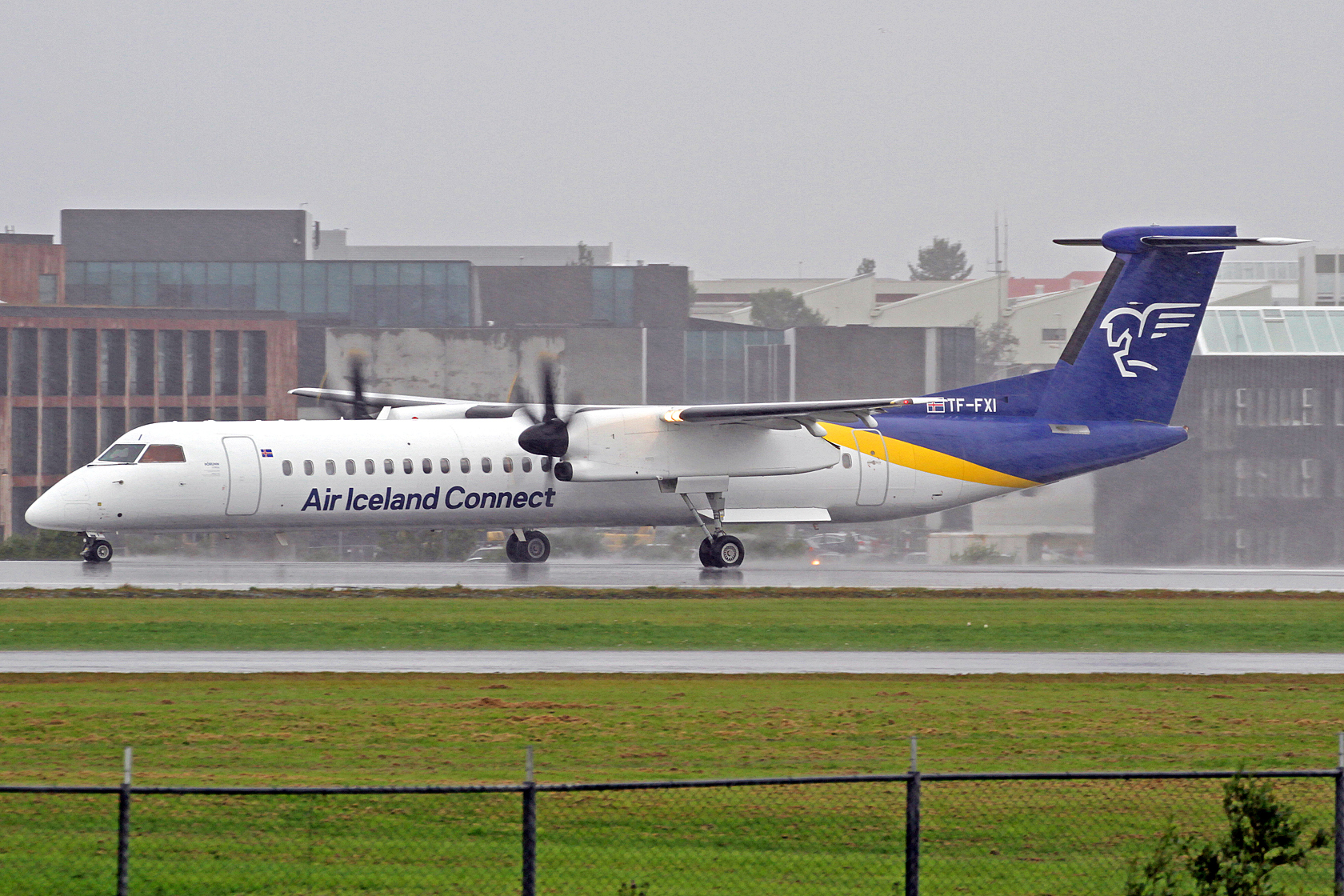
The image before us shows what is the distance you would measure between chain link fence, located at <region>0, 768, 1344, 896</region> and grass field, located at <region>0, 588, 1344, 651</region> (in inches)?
339

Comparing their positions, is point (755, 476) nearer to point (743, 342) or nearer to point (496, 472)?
point (496, 472)

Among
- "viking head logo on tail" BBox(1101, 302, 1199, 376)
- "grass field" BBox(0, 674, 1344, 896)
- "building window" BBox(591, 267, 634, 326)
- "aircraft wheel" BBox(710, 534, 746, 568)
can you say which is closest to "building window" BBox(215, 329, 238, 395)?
"building window" BBox(591, 267, 634, 326)

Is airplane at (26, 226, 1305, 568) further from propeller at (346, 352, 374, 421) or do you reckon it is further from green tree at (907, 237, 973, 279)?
green tree at (907, 237, 973, 279)

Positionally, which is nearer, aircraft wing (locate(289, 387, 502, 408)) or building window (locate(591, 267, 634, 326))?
aircraft wing (locate(289, 387, 502, 408))

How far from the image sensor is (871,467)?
110ft

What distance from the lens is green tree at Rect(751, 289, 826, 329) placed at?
329 ft

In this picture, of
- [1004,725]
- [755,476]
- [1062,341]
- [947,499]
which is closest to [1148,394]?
[947,499]

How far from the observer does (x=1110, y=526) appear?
157ft

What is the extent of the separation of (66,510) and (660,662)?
1500 cm

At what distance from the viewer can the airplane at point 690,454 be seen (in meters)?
30.0

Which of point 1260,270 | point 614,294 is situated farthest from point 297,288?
point 1260,270

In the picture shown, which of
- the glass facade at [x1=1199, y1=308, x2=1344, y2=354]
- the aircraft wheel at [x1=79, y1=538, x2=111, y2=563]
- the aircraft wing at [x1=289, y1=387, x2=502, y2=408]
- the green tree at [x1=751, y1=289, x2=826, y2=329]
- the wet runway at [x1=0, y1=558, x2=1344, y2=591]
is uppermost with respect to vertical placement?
the green tree at [x1=751, y1=289, x2=826, y2=329]

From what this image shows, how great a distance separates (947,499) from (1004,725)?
18.8 meters

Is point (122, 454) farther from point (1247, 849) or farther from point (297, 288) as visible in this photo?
point (297, 288)
